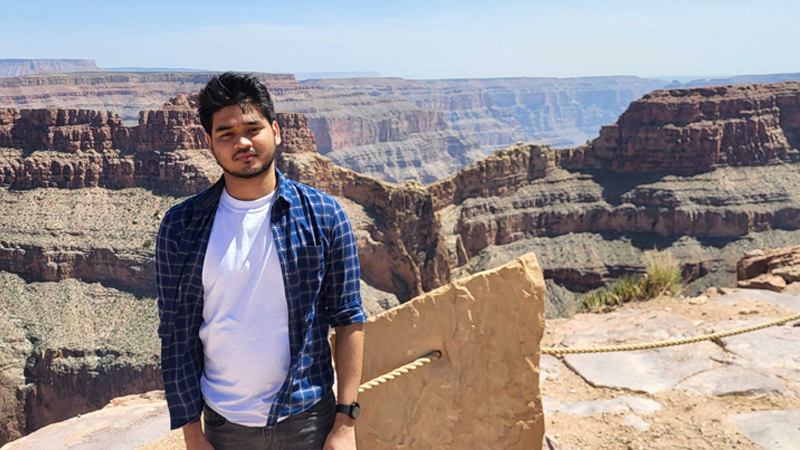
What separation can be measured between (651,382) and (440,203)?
150 ft

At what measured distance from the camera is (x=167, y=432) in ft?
19.9

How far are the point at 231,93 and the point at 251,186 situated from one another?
1.37 feet

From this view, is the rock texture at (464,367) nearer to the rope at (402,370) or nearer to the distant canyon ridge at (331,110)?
the rope at (402,370)

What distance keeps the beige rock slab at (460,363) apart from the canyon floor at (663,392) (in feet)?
2.65

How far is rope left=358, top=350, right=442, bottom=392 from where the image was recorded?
3.92m

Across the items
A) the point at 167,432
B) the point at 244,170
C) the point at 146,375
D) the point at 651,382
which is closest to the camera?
the point at 244,170

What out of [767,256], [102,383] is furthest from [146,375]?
[767,256]

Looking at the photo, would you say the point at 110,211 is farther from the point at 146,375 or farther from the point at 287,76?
the point at 287,76

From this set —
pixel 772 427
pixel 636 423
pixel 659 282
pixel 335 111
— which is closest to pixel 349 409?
pixel 636 423

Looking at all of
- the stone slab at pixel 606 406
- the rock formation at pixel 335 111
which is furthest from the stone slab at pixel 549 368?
the rock formation at pixel 335 111

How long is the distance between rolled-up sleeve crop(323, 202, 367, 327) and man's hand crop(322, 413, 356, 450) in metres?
0.42

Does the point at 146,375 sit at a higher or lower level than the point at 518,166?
lower

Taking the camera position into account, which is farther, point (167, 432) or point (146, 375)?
point (146, 375)

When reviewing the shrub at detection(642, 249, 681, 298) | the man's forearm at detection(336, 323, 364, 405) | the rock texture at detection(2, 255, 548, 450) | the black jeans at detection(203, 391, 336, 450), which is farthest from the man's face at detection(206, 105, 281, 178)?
the shrub at detection(642, 249, 681, 298)
